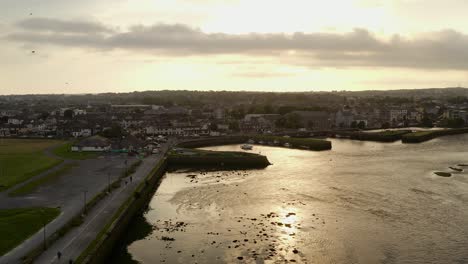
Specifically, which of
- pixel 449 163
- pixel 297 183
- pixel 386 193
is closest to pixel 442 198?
pixel 386 193

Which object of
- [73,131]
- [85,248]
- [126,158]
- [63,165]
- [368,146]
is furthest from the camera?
[73,131]

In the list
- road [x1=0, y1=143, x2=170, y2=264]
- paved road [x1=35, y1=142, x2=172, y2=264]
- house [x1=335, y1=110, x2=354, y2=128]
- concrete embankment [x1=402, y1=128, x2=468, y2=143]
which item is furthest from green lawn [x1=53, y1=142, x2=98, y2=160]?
house [x1=335, y1=110, x2=354, y2=128]

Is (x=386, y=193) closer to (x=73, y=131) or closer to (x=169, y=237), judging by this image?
(x=169, y=237)

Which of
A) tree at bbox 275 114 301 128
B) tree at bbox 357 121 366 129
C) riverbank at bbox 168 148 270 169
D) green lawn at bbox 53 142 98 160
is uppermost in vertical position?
tree at bbox 275 114 301 128

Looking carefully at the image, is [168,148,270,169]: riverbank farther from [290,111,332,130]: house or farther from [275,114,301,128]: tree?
[290,111,332,130]: house

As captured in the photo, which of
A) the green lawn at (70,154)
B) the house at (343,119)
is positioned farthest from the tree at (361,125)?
the green lawn at (70,154)
